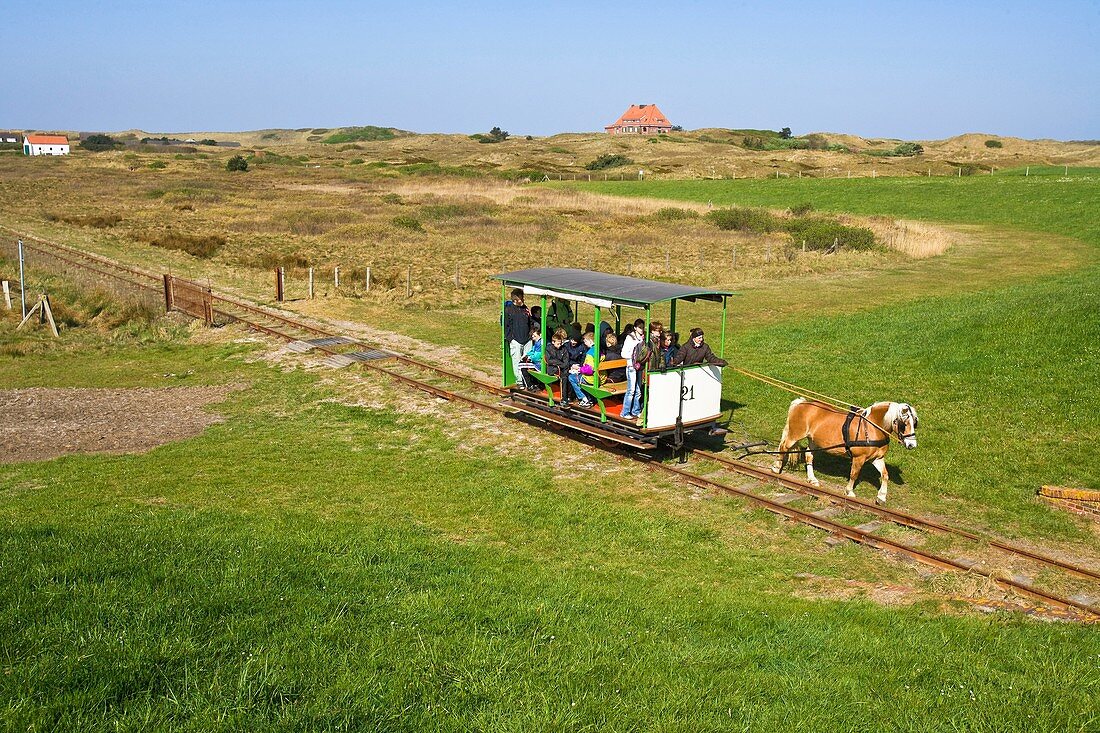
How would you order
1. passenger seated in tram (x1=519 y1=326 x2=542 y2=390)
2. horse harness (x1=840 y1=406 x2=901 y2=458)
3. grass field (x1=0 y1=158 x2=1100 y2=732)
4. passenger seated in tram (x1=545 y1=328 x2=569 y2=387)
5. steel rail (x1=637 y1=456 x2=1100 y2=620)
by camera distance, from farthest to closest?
passenger seated in tram (x1=519 y1=326 x2=542 y2=390) < passenger seated in tram (x1=545 y1=328 x2=569 y2=387) < horse harness (x1=840 y1=406 x2=901 y2=458) < steel rail (x1=637 y1=456 x2=1100 y2=620) < grass field (x1=0 y1=158 x2=1100 y2=732)

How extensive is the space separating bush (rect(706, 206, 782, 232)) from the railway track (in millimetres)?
37372

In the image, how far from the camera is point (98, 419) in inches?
695

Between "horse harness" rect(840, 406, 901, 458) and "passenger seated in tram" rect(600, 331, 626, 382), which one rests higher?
"passenger seated in tram" rect(600, 331, 626, 382)

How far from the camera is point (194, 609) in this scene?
23.6 ft

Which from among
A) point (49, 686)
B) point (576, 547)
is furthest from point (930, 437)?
point (49, 686)

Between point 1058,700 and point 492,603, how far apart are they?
4.80 m

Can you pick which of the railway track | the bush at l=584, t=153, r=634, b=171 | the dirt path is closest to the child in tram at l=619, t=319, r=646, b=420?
the railway track

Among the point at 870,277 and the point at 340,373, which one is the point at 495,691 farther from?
the point at 870,277

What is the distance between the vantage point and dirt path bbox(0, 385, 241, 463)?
1591 cm

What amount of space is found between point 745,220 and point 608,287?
Result: 46.1 meters

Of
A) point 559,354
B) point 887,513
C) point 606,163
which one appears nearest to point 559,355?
point 559,354

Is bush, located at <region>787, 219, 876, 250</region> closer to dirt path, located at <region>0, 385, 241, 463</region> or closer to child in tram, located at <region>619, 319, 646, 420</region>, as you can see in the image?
child in tram, located at <region>619, 319, 646, 420</region>

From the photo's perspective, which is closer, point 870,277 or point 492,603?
point 492,603

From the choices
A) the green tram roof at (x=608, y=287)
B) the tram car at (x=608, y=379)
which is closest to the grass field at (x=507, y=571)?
the tram car at (x=608, y=379)
